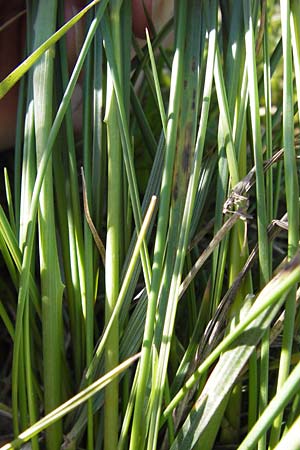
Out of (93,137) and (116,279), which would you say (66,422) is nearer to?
(116,279)

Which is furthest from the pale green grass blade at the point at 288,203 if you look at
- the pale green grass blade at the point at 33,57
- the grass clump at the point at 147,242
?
the pale green grass blade at the point at 33,57

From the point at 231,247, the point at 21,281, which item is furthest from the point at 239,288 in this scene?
the point at 21,281

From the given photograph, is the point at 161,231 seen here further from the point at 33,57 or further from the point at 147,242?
the point at 33,57

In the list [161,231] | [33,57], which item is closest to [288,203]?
[161,231]

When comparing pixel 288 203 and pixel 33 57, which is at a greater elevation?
pixel 33 57

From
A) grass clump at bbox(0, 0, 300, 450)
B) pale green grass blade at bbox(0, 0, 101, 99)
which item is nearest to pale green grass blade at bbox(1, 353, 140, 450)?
grass clump at bbox(0, 0, 300, 450)

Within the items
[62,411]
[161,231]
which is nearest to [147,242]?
[161,231]

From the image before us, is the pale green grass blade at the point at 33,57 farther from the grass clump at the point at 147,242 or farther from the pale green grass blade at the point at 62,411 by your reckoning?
the pale green grass blade at the point at 62,411

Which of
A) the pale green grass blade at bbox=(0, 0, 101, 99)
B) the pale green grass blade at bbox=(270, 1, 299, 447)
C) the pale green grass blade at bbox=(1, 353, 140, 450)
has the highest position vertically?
the pale green grass blade at bbox=(0, 0, 101, 99)

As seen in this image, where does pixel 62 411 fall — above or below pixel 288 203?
below

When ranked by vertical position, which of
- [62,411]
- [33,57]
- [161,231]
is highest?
[33,57]

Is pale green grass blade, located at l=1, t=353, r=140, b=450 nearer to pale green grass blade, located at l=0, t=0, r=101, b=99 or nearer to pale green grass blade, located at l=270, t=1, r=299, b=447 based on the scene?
pale green grass blade, located at l=270, t=1, r=299, b=447

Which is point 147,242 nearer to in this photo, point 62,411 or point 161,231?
point 161,231
